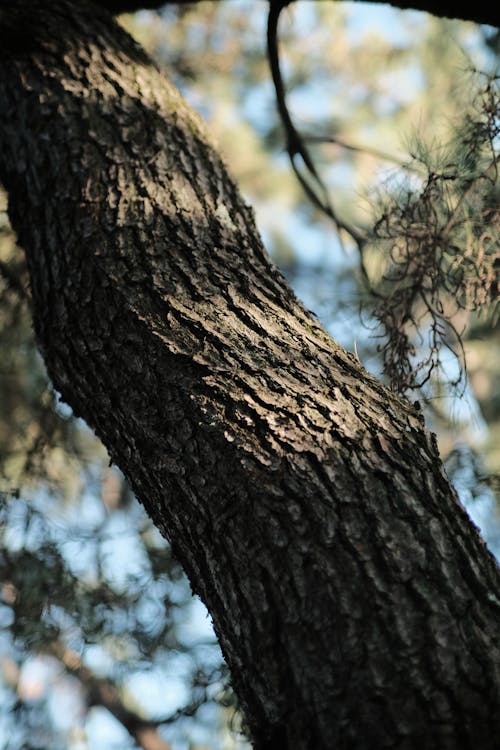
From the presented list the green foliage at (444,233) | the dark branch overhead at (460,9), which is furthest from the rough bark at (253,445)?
the dark branch overhead at (460,9)

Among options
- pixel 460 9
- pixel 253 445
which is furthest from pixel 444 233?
pixel 253 445

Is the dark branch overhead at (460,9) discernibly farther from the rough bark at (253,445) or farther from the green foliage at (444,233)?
the rough bark at (253,445)

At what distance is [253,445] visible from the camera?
1177mm

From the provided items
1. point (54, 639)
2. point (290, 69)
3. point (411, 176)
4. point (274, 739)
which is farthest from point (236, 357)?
point (290, 69)

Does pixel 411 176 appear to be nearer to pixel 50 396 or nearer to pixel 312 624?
pixel 312 624

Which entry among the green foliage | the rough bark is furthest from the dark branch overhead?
the rough bark

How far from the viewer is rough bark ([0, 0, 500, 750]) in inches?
39.8

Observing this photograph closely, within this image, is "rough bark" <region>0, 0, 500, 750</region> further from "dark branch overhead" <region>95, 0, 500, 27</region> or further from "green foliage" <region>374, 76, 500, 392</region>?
"dark branch overhead" <region>95, 0, 500, 27</region>

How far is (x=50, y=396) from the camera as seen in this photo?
9.43ft

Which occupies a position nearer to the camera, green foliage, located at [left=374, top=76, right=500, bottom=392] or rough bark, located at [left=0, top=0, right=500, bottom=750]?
rough bark, located at [left=0, top=0, right=500, bottom=750]

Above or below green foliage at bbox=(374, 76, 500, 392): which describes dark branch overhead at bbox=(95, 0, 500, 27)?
above

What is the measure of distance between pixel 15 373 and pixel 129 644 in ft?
4.45

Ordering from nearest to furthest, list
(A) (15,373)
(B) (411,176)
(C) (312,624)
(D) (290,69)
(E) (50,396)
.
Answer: (C) (312,624) < (B) (411,176) < (E) (50,396) < (A) (15,373) < (D) (290,69)

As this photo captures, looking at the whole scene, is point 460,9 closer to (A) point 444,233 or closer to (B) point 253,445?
(A) point 444,233
